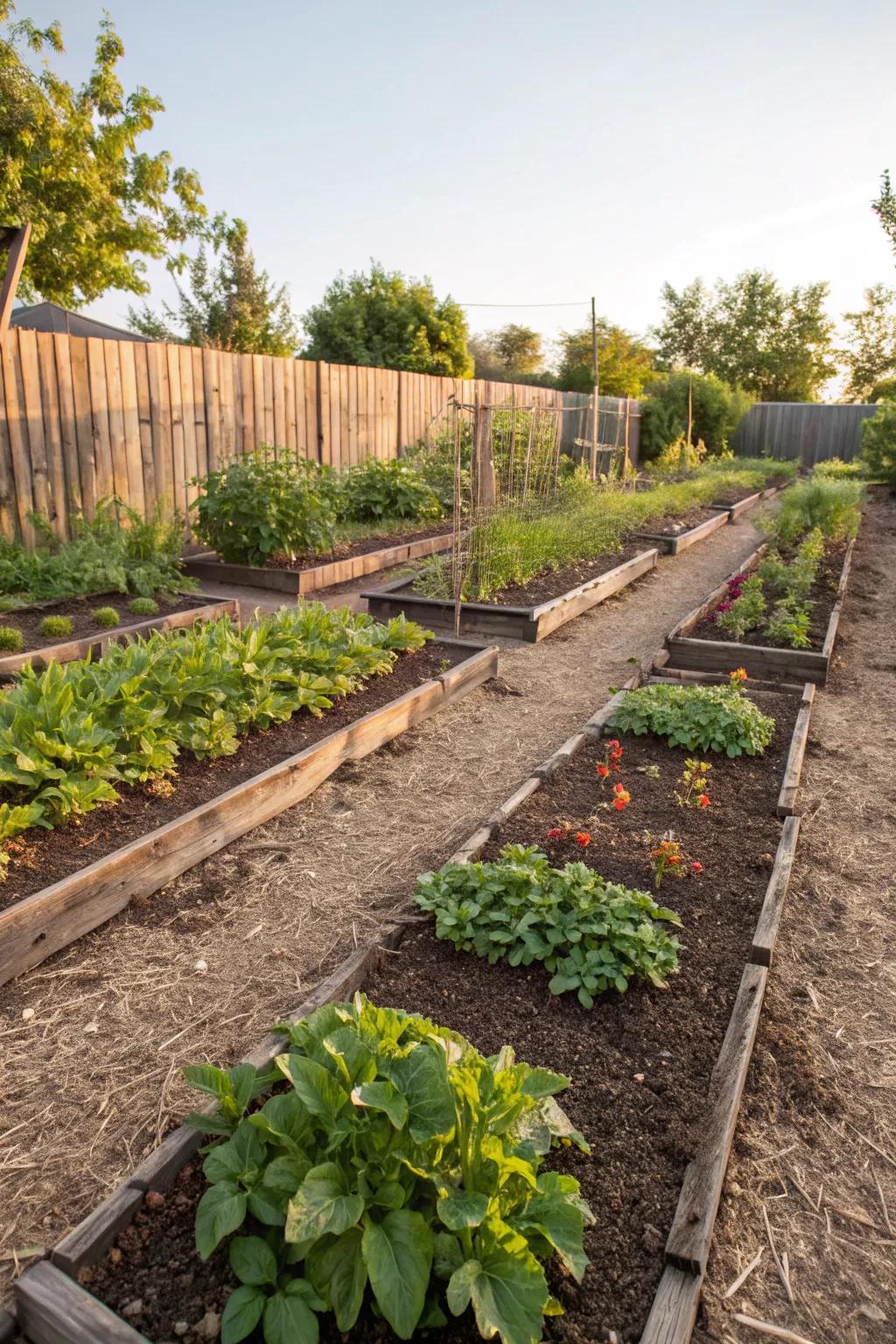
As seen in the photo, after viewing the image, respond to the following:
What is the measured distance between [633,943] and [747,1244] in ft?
2.67

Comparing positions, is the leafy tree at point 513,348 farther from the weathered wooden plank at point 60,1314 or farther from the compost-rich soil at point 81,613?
the weathered wooden plank at point 60,1314

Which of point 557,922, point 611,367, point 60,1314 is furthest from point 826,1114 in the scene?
point 611,367

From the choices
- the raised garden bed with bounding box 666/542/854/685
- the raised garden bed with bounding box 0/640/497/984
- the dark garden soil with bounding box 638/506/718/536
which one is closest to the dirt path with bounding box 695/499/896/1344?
the raised garden bed with bounding box 666/542/854/685

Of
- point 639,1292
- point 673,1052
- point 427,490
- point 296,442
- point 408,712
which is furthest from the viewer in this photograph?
point 427,490

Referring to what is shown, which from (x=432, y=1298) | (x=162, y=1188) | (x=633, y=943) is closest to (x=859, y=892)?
(x=633, y=943)

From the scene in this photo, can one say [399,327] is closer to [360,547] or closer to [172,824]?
[360,547]

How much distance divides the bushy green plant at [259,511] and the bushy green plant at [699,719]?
4146 millimetres

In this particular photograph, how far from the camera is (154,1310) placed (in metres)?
1.58

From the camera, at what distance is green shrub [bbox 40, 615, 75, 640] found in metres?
5.53

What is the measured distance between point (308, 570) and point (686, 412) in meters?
18.3

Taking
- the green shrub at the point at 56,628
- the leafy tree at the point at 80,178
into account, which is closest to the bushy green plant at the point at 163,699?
the green shrub at the point at 56,628

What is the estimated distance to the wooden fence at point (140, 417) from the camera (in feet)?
23.0

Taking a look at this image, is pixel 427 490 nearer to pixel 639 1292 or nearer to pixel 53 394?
pixel 53 394

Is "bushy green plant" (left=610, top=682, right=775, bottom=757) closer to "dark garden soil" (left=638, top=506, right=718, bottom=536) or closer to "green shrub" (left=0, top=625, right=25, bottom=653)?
"green shrub" (left=0, top=625, right=25, bottom=653)
